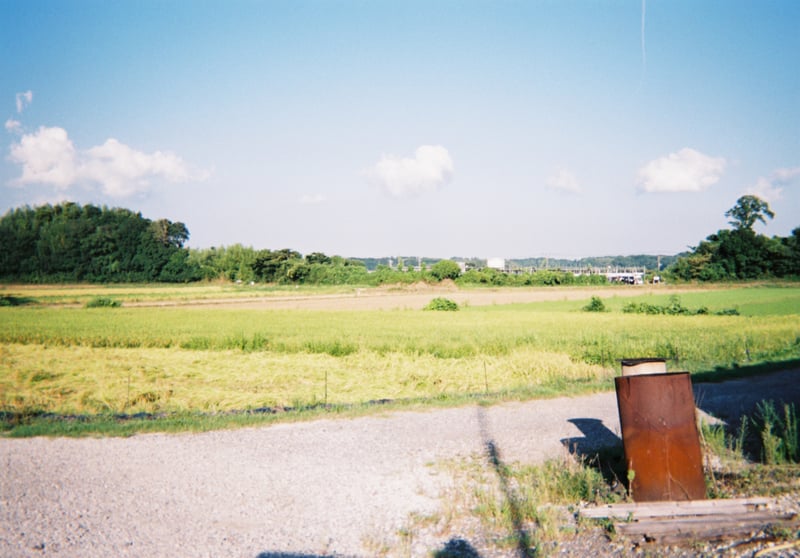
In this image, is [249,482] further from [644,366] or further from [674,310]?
[674,310]

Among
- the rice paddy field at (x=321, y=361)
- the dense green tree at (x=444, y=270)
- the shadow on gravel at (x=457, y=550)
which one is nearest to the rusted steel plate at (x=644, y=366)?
the shadow on gravel at (x=457, y=550)

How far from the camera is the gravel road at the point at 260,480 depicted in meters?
5.84

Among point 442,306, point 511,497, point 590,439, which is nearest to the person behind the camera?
point 511,497

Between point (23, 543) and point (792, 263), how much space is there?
341 feet

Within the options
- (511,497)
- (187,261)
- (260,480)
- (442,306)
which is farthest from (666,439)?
(187,261)

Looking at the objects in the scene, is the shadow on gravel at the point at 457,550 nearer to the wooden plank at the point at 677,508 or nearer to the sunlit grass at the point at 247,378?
the wooden plank at the point at 677,508

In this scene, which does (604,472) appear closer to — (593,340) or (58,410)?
(58,410)

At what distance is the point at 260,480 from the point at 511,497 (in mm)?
3560

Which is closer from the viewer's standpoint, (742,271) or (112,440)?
(112,440)

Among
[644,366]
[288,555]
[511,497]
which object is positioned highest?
[644,366]

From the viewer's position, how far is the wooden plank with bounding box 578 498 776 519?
5582 millimetres

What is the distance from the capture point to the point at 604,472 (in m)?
7.56

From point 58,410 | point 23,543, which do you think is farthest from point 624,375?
point 58,410

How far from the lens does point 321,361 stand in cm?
2020
